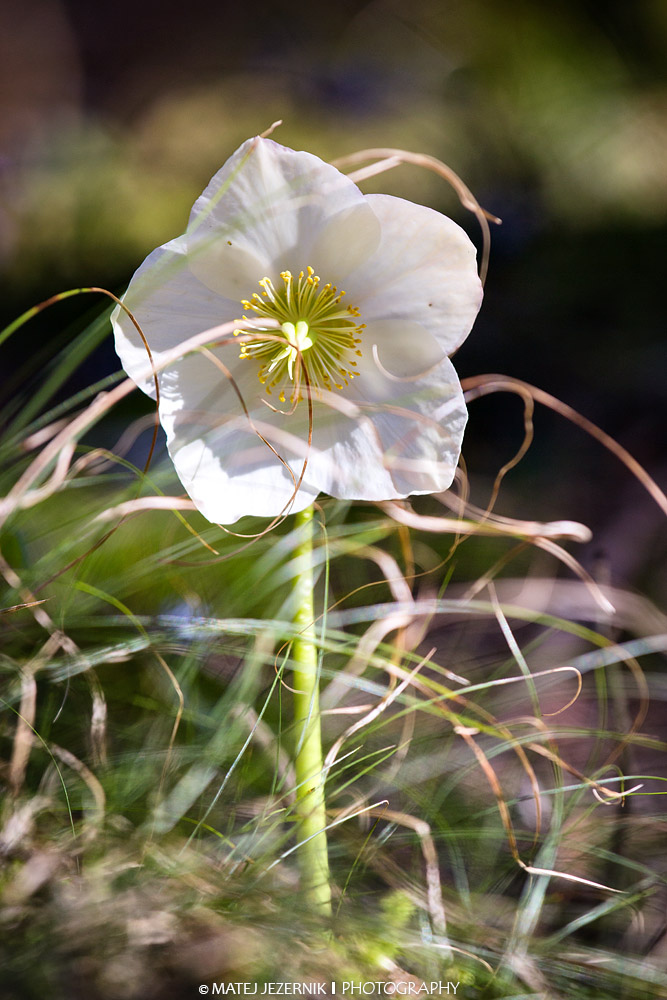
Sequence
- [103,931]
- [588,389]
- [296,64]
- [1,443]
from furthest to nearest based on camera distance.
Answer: [296,64] < [588,389] < [1,443] < [103,931]

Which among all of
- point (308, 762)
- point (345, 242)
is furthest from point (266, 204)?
point (308, 762)

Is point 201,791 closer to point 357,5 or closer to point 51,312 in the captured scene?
point 51,312

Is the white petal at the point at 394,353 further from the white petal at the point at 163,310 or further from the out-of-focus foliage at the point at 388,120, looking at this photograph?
the out-of-focus foliage at the point at 388,120

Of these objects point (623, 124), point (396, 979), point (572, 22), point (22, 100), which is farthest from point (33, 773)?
point (22, 100)

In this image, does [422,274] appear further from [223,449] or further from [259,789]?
[259,789]

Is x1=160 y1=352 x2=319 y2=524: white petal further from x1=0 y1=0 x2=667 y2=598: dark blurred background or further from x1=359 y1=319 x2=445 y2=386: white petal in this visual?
x1=0 y1=0 x2=667 y2=598: dark blurred background

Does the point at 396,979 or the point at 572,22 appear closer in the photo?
the point at 396,979

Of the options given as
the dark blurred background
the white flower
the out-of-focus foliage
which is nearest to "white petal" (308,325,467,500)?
the white flower
